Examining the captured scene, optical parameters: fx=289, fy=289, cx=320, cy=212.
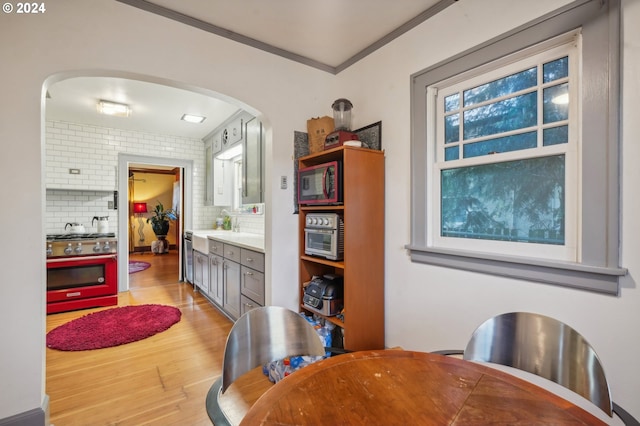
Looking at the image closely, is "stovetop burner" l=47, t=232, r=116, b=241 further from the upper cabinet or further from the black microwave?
the black microwave

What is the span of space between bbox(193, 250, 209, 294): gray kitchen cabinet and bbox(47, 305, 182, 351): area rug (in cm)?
51

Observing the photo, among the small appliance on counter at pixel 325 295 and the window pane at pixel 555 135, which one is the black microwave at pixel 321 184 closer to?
the small appliance on counter at pixel 325 295

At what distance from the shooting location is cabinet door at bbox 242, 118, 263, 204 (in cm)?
319

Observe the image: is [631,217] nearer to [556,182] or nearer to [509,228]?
[556,182]

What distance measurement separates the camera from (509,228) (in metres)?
A: 1.62

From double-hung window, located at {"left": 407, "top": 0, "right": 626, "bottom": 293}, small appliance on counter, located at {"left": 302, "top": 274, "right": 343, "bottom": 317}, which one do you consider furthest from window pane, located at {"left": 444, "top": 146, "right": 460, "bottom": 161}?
small appliance on counter, located at {"left": 302, "top": 274, "right": 343, "bottom": 317}

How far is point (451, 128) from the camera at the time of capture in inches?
74.9

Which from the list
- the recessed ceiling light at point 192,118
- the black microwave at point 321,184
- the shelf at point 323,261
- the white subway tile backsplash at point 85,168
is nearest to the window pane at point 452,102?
the black microwave at point 321,184

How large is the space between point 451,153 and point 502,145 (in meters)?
0.31

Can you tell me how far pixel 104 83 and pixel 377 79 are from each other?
2.79m

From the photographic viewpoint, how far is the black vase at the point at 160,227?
8422 mm

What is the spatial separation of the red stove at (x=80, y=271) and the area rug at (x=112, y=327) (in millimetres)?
346

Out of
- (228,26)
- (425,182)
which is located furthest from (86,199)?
(425,182)

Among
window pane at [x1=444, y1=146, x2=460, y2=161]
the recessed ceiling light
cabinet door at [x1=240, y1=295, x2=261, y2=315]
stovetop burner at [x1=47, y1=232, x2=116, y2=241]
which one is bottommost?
cabinet door at [x1=240, y1=295, x2=261, y2=315]
